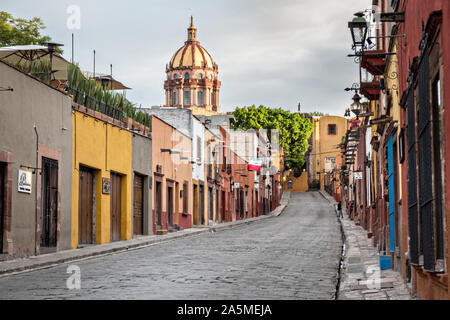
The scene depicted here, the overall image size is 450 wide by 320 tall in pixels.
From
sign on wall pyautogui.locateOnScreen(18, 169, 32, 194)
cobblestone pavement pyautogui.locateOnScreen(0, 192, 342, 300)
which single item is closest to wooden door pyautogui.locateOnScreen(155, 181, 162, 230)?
cobblestone pavement pyautogui.locateOnScreen(0, 192, 342, 300)

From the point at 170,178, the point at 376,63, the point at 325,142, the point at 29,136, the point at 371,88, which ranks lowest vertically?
the point at 170,178

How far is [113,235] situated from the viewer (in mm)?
26109

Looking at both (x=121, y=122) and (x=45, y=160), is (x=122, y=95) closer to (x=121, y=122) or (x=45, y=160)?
(x=121, y=122)

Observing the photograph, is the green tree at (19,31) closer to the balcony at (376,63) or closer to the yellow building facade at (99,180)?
the yellow building facade at (99,180)

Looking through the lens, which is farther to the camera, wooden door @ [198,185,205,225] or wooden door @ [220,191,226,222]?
wooden door @ [220,191,226,222]

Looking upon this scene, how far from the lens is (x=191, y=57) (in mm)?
104750

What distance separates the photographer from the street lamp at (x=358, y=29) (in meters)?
14.8

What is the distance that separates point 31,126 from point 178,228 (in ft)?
57.0

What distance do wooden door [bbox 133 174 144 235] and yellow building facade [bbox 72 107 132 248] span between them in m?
1.28

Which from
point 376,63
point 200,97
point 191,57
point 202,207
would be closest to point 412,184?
point 376,63

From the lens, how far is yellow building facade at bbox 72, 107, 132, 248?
22.3 meters

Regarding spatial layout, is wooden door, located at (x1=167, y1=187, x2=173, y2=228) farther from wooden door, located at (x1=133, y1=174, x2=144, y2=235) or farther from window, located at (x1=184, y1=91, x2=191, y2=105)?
window, located at (x1=184, y1=91, x2=191, y2=105)

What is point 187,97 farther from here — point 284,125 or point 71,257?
point 71,257

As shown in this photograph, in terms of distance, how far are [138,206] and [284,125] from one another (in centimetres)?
5134
